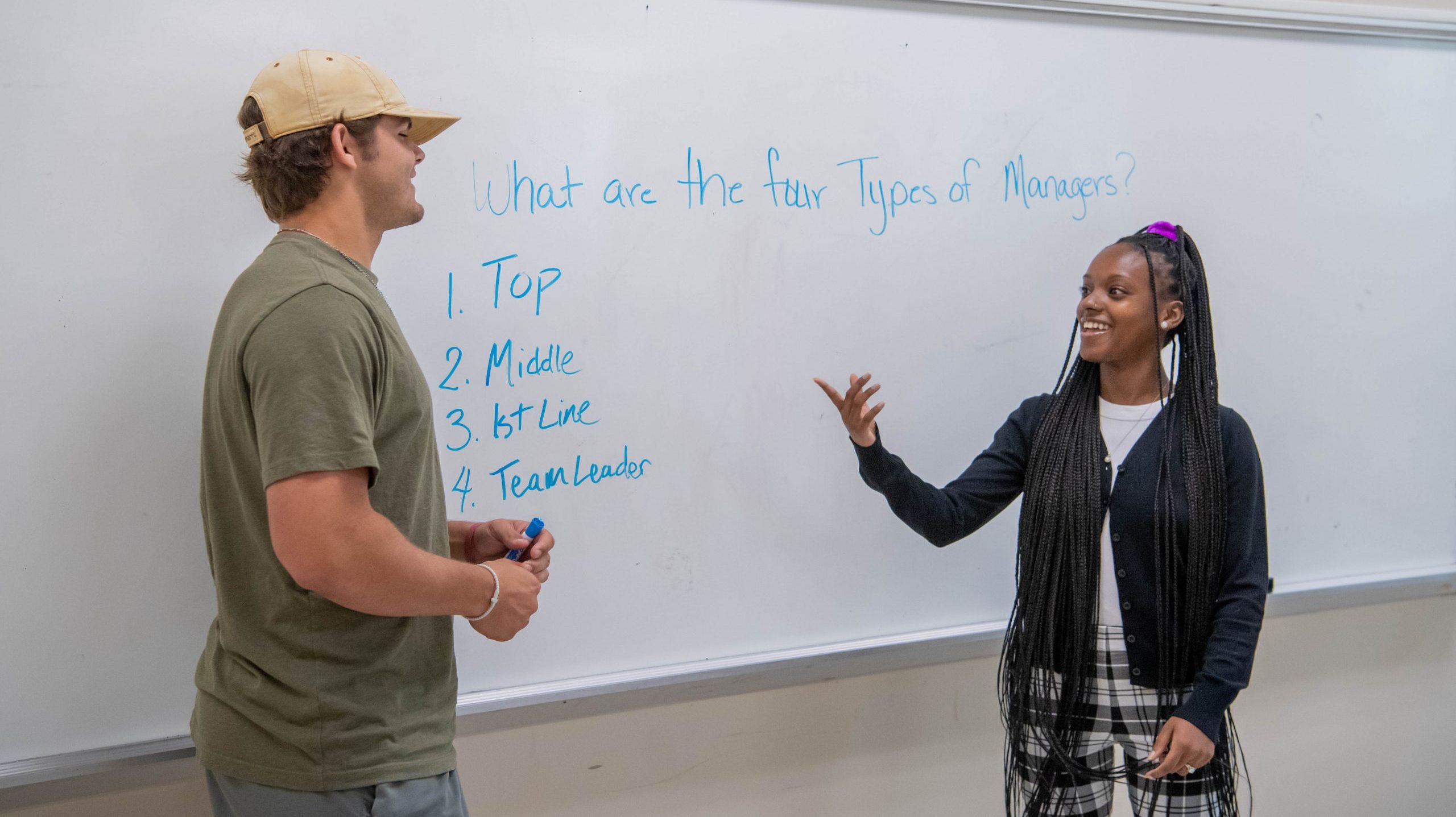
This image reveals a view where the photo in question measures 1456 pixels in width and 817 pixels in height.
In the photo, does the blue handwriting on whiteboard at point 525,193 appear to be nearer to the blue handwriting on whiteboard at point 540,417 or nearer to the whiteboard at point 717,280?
the whiteboard at point 717,280

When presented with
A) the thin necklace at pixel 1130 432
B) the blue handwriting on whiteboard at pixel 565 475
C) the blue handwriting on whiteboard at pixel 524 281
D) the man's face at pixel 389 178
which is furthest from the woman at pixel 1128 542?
the man's face at pixel 389 178

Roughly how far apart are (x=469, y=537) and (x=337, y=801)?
0.38m

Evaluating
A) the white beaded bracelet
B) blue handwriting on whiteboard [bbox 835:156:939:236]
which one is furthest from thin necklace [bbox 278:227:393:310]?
blue handwriting on whiteboard [bbox 835:156:939:236]

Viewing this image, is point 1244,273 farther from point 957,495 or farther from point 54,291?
point 54,291

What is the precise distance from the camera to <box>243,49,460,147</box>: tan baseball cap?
0.97 meters

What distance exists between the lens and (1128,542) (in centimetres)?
Result: 133

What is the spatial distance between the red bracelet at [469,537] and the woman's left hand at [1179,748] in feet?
2.95

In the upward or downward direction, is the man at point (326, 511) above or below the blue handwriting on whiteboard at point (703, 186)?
below

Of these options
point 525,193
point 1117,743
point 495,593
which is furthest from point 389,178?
point 1117,743

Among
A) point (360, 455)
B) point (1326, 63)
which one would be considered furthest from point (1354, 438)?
point (360, 455)

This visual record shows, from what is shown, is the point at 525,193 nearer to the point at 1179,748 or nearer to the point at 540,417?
the point at 540,417

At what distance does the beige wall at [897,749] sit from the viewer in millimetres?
1450

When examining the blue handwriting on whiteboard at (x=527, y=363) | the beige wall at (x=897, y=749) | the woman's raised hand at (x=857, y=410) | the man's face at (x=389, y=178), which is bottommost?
the beige wall at (x=897, y=749)

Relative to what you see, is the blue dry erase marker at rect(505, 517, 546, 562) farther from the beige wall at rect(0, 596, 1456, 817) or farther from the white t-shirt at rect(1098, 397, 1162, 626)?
the white t-shirt at rect(1098, 397, 1162, 626)
